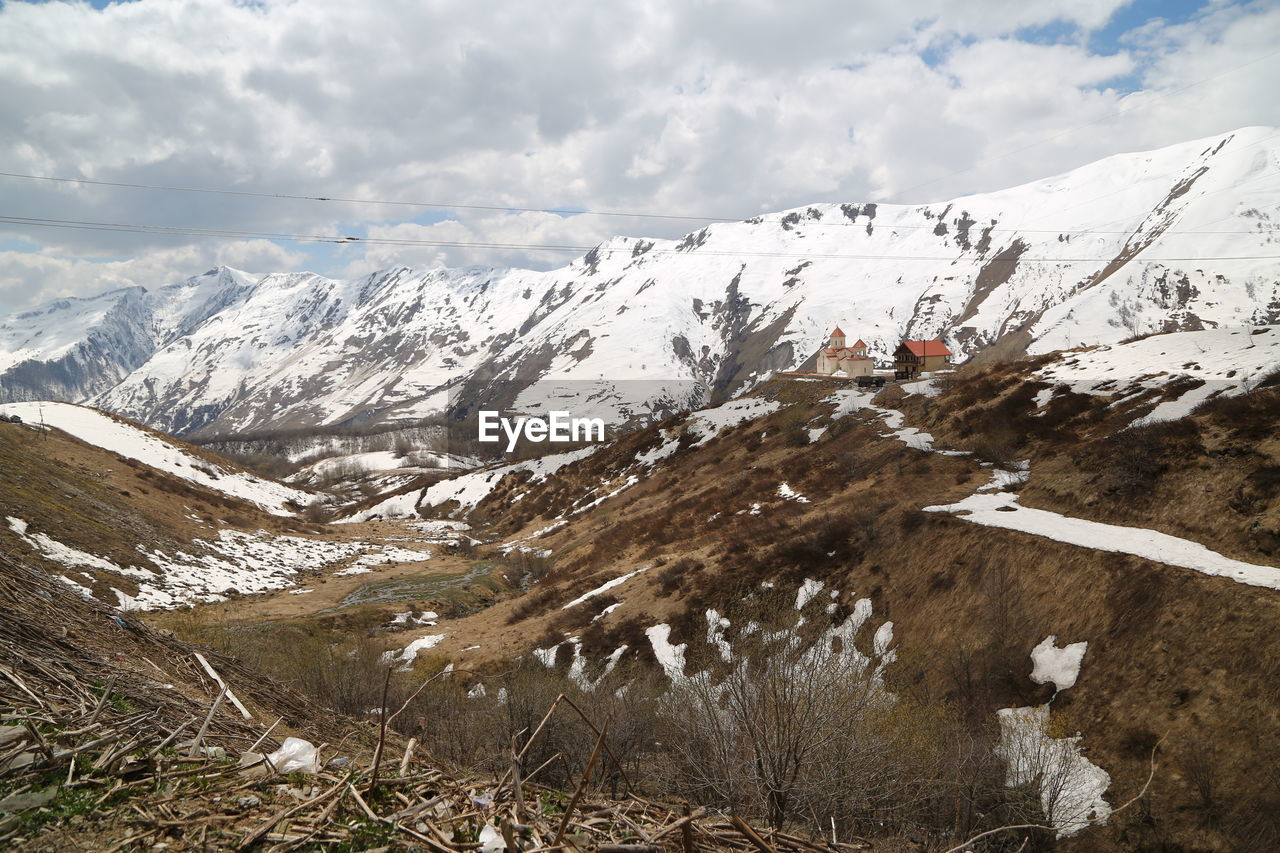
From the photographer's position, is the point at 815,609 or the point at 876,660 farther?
the point at 815,609

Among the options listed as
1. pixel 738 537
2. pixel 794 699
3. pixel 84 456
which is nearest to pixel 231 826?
pixel 794 699

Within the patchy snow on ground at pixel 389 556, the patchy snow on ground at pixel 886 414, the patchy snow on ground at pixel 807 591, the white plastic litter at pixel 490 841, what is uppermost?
the white plastic litter at pixel 490 841

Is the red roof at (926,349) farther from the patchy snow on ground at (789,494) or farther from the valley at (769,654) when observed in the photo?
the patchy snow on ground at (789,494)

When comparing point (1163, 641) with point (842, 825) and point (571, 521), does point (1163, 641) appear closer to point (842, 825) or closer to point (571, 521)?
point (842, 825)

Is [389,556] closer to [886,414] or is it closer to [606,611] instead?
[606,611]

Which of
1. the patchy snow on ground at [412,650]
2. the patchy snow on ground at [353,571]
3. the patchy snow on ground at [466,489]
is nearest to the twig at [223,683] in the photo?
the patchy snow on ground at [412,650]

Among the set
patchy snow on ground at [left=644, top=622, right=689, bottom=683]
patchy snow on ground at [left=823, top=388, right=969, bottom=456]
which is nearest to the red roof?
patchy snow on ground at [left=823, top=388, right=969, bottom=456]

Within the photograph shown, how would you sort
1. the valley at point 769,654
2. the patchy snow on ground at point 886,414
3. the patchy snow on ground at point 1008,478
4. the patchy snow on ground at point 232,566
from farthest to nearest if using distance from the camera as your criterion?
the patchy snow on ground at point 886,414
the patchy snow on ground at point 232,566
the patchy snow on ground at point 1008,478
the valley at point 769,654
